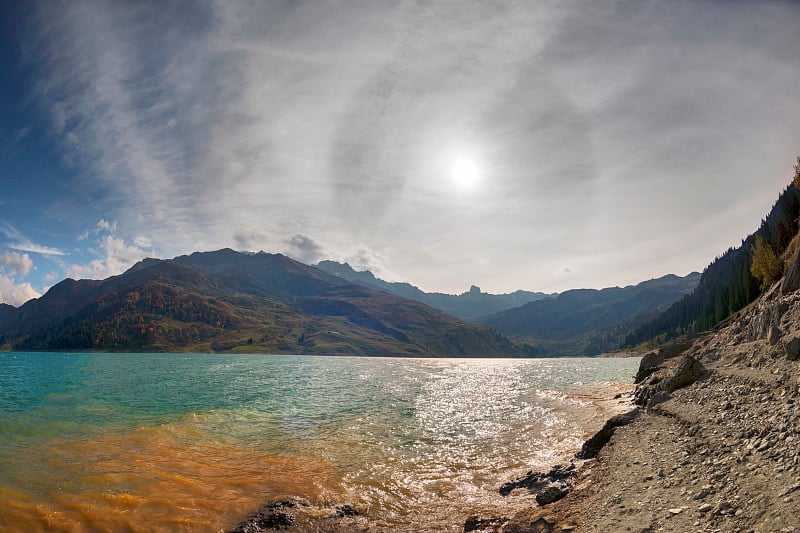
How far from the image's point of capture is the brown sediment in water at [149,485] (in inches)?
768

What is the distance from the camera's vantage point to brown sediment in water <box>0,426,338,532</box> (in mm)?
19500

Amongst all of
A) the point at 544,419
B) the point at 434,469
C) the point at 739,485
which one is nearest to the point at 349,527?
the point at 434,469

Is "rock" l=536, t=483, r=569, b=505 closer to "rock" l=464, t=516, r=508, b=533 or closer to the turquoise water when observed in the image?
the turquoise water

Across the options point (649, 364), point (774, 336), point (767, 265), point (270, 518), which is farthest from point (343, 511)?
point (767, 265)

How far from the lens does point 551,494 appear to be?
19.8 meters

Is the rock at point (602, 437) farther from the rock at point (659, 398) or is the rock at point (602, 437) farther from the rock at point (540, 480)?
the rock at point (540, 480)

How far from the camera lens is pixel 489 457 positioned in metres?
31.1

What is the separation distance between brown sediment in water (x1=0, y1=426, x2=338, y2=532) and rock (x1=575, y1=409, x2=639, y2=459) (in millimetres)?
18309

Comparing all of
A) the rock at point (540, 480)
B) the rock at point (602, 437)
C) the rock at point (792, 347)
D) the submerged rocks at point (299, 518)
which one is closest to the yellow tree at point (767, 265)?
the rock at point (602, 437)

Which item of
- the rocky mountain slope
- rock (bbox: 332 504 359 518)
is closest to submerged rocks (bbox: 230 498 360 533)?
rock (bbox: 332 504 359 518)

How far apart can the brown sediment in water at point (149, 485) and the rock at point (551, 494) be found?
13.1 m

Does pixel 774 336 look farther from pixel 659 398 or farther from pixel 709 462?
pixel 709 462

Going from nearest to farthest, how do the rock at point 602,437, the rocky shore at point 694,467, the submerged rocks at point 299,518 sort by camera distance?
the rocky shore at point 694,467 < the submerged rocks at point 299,518 < the rock at point 602,437

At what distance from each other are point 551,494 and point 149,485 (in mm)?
24583
